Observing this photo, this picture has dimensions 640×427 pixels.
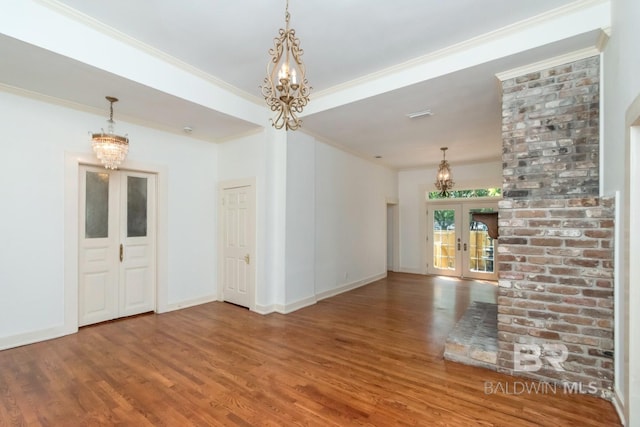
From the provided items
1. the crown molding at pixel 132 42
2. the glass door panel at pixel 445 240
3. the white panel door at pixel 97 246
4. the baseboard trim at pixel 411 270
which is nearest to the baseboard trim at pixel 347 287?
the baseboard trim at pixel 411 270

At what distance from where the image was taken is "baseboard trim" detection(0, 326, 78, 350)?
3.22 m

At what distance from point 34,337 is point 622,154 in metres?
5.97

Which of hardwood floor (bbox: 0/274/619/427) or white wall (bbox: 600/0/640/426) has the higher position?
white wall (bbox: 600/0/640/426)

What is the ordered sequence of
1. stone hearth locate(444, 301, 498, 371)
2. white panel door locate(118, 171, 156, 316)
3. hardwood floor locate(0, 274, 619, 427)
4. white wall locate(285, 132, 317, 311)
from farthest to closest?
white wall locate(285, 132, 317, 311), white panel door locate(118, 171, 156, 316), stone hearth locate(444, 301, 498, 371), hardwood floor locate(0, 274, 619, 427)

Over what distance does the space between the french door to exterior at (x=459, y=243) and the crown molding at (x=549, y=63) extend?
4.83 m

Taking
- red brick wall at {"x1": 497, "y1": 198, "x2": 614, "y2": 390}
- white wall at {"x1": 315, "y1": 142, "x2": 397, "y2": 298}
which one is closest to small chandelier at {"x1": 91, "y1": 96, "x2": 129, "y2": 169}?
white wall at {"x1": 315, "y1": 142, "x2": 397, "y2": 298}

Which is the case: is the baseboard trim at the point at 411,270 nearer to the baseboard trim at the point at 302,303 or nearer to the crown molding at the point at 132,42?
the baseboard trim at the point at 302,303

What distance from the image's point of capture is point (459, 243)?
24.9 feet

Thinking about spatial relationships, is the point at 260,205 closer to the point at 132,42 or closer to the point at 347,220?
the point at 347,220

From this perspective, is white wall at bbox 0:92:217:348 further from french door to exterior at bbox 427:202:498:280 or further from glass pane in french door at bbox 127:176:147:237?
french door to exterior at bbox 427:202:498:280

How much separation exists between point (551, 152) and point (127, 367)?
457 cm

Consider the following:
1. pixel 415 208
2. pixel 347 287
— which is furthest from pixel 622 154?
pixel 415 208

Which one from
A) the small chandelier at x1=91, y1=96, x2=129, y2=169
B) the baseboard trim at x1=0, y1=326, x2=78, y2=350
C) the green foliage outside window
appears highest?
the small chandelier at x1=91, y1=96, x2=129, y2=169

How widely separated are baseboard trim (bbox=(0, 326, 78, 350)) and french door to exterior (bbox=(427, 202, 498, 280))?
7563mm
